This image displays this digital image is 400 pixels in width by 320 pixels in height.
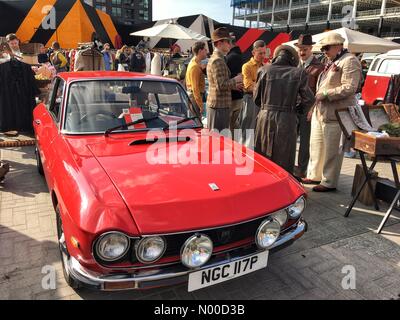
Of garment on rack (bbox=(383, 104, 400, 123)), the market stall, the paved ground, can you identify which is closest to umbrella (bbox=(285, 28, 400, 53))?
garment on rack (bbox=(383, 104, 400, 123))

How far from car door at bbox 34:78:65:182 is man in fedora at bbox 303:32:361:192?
3.27m

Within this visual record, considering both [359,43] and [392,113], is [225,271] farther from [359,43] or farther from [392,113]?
[359,43]

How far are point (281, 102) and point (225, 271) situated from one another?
2.37 metres

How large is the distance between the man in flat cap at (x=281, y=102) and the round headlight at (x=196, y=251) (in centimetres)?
222

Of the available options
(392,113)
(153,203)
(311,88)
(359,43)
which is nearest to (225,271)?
(153,203)

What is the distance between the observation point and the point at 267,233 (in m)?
2.41

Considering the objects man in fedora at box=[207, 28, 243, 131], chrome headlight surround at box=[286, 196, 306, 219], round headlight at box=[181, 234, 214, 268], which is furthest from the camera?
man in fedora at box=[207, 28, 243, 131]

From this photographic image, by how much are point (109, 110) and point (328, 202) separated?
311 centimetres

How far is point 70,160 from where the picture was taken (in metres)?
2.68

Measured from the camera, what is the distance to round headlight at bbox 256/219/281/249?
2.37 m

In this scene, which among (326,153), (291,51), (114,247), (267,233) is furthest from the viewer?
(326,153)

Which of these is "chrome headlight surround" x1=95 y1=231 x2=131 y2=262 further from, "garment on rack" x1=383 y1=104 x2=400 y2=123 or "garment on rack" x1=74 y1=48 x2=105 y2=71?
"garment on rack" x1=74 y1=48 x2=105 y2=71
